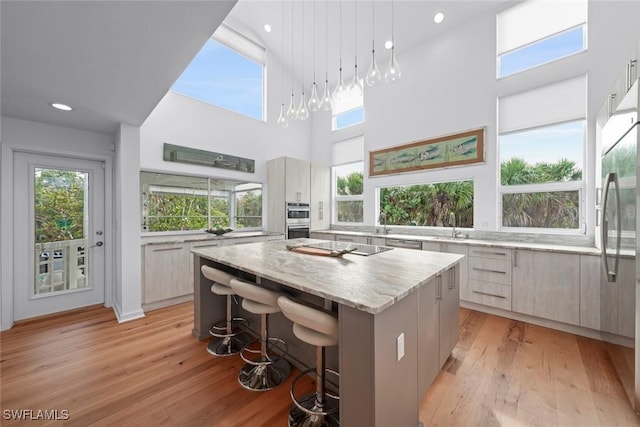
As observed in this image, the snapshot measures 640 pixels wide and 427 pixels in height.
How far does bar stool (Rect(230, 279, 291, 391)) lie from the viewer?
1699mm

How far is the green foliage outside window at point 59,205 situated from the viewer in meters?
3.02

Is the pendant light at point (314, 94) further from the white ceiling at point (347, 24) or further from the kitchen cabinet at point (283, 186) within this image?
the kitchen cabinet at point (283, 186)

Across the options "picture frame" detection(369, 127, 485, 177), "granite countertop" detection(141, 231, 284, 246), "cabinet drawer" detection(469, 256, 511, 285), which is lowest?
"cabinet drawer" detection(469, 256, 511, 285)

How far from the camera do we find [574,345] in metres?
2.32

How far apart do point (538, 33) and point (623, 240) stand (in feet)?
9.91

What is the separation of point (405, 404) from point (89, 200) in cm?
430

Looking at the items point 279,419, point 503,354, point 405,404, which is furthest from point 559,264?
point 279,419

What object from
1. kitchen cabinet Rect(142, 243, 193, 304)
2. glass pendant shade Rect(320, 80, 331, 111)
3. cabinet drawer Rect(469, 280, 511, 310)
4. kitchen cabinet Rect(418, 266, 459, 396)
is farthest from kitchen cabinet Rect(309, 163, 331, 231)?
kitchen cabinet Rect(418, 266, 459, 396)

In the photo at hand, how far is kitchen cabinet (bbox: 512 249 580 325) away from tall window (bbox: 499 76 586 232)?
30.2 inches

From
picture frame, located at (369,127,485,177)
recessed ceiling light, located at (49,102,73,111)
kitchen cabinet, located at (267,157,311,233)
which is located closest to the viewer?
recessed ceiling light, located at (49,102,73,111)

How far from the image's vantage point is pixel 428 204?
430cm

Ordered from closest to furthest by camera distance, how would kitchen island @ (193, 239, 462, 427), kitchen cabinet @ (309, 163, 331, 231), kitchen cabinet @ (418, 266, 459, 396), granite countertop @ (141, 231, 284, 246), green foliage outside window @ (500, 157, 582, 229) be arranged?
kitchen island @ (193, 239, 462, 427), kitchen cabinet @ (418, 266, 459, 396), green foliage outside window @ (500, 157, 582, 229), granite countertop @ (141, 231, 284, 246), kitchen cabinet @ (309, 163, 331, 231)

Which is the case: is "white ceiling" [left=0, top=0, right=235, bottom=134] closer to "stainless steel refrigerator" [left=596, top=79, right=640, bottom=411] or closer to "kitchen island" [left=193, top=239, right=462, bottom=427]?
"kitchen island" [left=193, top=239, right=462, bottom=427]

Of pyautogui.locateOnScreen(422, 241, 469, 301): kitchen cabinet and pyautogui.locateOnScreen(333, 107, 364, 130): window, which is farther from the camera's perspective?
pyautogui.locateOnScreen(333, 107, 364, 130): window
